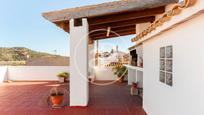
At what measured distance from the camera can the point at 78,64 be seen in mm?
7375

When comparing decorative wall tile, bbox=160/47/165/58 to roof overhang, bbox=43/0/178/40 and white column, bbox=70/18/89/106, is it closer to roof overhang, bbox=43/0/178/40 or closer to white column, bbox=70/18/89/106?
roof overhang, bbox=43/0/178/40

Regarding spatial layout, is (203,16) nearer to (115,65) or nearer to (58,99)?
(58,99)

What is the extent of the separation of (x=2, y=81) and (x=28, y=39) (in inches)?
312

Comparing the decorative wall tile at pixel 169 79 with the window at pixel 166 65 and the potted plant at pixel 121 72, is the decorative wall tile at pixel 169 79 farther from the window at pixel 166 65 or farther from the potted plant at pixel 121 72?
the potted plant at pixel 121 72

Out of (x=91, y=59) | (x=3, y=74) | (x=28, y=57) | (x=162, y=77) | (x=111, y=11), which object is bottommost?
(x=3, y=74)

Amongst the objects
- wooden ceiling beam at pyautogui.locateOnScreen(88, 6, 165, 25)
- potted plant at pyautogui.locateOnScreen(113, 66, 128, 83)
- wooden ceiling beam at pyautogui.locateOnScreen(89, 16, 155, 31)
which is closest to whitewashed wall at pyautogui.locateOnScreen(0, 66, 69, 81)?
potted plant at pyautogui.locateOnScreen(113, 66, 128, 83)

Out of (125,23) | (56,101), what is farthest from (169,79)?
(125,23)

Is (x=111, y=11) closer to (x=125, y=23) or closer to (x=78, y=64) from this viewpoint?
(x=78, y=64)

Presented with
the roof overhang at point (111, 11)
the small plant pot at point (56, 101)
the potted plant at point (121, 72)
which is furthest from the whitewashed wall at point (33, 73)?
the small plant pot at point (56, 101)

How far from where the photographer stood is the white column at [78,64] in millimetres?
7332

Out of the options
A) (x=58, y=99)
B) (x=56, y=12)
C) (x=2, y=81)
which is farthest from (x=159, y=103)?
(x=2, y=81)

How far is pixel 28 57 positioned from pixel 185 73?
60.8 feet

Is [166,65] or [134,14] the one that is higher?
[134,14]

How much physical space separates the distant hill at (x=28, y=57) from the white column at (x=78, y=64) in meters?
11.2
